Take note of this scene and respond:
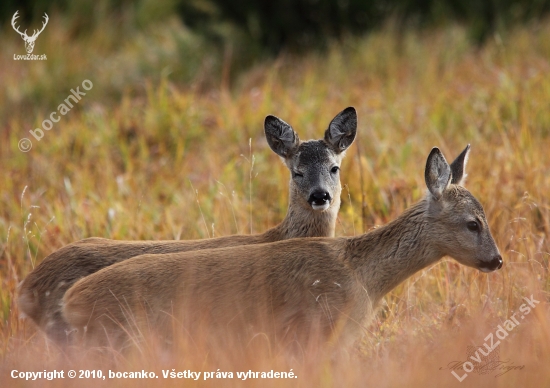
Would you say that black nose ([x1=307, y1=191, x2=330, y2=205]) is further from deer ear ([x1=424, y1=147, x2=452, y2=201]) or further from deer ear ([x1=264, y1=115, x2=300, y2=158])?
deer ear ([x1=424, y1=147, x2=452, y2=201])

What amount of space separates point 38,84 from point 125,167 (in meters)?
4.79

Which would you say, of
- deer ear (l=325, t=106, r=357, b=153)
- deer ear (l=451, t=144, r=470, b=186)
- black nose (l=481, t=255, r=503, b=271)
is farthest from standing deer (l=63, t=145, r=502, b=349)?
deer ear (l=325, t=106, r=357, b=153)

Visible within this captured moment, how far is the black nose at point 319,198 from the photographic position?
19.3 ft

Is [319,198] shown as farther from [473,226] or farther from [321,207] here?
[473,226]

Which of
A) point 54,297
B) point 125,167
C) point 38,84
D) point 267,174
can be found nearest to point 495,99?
point 267,174

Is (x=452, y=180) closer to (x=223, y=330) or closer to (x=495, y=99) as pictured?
(x=223, y=330)

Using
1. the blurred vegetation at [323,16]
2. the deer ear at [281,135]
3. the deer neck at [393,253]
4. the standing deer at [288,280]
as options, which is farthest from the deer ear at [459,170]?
the blurred vegetation at [323,16]

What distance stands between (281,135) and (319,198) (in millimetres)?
804

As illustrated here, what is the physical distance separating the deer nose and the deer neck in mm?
1118

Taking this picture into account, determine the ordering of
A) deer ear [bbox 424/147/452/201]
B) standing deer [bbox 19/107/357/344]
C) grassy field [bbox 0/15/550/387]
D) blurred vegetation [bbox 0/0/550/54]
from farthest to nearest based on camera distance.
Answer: blurred vegetation [bbox 0/0/550/54] < standing deer [bbox 19/107/357/344] < deer ear [bbox 424/147/452/201] < grassy field [bbox 0/15/550/387]

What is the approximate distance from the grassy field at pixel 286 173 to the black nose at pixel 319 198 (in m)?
0.34

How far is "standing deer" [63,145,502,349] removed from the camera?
4.32 metres

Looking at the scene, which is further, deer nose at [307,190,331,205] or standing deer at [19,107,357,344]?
deer nose at [307,190,331,205]

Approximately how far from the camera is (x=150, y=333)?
4.26m
